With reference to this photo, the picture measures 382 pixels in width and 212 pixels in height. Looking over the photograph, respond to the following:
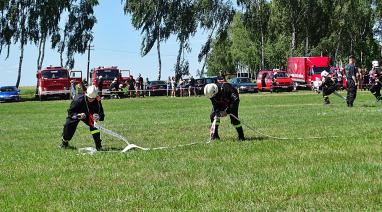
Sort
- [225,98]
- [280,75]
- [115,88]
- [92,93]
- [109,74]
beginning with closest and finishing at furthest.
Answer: [92,93] < [225,98] < [115,88] < [109,74] < [280,75]

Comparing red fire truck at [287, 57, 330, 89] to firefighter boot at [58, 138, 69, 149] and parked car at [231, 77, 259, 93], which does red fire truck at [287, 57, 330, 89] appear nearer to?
parked car at [231, 77, 259, 93]

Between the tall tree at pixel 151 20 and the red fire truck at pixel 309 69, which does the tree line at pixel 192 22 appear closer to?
the tall tree at pixel 151 20

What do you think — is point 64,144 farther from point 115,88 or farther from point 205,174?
point 115,88

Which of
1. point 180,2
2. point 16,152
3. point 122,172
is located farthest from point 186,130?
point 180,2

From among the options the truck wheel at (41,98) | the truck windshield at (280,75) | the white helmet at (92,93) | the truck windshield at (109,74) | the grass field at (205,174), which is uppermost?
the truck windshield at (109,74)

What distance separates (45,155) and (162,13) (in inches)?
2121

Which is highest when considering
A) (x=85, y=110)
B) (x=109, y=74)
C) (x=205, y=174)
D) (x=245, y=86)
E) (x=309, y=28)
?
(x=309, y=28)

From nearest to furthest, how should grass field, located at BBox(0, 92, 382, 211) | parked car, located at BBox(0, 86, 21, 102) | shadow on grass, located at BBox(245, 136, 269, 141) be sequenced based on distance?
grass field, located at BBox(0, 92, 382, 211) → shadow on grass, located at BBox(245, 136, 269, 141) → parked car, located at BBox(0, 86, 21, 102)

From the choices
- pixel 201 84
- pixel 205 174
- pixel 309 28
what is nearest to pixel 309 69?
pixel 201 84

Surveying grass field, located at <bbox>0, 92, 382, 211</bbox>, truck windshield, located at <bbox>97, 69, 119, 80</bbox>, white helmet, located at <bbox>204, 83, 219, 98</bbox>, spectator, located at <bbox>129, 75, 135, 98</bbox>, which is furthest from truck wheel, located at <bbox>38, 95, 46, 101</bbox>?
white helmet, located at <bbox>204, 83, 219, 98</bbox>

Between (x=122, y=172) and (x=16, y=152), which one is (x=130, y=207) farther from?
(x=16, y=152)

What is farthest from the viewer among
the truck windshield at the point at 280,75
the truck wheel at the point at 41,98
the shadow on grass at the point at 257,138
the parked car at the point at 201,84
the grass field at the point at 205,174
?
the truck windshield at the point at 280,75

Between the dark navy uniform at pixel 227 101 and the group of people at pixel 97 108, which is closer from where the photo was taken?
the group of people at pixel 97 108

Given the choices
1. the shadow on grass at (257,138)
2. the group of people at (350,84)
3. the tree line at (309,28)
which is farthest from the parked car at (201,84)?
the shadow on grass at (257,138)
